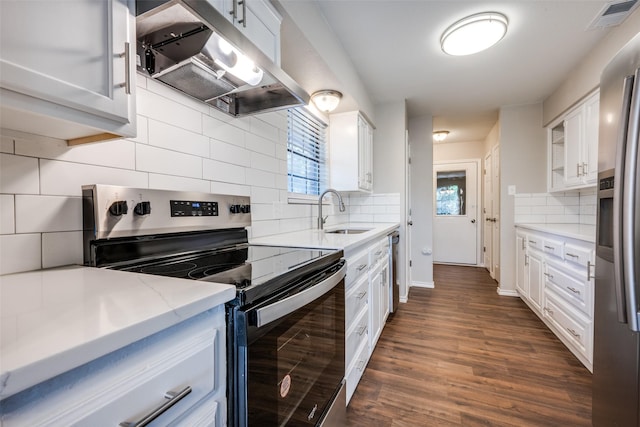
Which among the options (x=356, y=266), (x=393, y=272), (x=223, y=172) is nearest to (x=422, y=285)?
(x=393, y=272)

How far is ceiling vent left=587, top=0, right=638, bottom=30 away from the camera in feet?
5.67

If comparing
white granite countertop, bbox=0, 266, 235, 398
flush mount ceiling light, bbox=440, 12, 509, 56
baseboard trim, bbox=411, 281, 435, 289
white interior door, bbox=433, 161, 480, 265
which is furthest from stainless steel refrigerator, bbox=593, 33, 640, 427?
white interior door, bbox=433, 161, 480, 265

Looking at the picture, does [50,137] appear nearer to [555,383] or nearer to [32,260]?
[32,260]

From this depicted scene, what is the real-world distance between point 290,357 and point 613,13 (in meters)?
2.80

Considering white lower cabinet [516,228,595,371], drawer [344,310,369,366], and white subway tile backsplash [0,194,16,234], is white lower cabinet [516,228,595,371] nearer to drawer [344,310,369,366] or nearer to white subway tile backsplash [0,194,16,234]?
drawer [344,310,369,366]

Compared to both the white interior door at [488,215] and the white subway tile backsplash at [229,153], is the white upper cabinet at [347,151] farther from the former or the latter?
the white interior door at [488,215]

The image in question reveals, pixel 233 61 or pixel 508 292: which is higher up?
pixel 233 61

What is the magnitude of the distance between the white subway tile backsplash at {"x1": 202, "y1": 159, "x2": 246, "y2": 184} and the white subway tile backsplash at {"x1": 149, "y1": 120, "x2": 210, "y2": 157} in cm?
6

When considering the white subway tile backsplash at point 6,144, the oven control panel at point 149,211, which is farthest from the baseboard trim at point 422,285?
the white subway tile backsplash at point 6,144

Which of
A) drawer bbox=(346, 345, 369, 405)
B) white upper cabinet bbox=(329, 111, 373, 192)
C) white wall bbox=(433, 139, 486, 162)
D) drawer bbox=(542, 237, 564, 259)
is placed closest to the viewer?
drawer bbox=(346, 345, 369, 405)

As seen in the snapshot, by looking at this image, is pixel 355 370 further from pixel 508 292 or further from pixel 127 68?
pixel 508 292

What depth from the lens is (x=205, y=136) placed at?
1.34 metres

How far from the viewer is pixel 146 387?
449 millimetres

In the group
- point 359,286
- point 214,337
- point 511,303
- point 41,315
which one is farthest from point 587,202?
point 41,315
